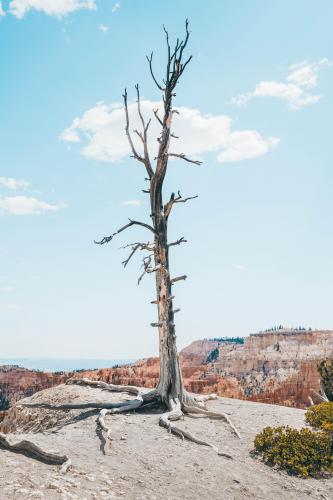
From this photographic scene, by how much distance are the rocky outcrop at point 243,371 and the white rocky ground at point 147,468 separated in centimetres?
3487

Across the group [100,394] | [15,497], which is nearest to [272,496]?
[15,497]

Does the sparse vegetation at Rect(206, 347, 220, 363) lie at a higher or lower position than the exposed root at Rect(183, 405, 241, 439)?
higher

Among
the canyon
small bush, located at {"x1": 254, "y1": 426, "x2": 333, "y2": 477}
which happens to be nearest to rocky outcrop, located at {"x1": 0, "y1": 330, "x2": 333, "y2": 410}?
the canyon

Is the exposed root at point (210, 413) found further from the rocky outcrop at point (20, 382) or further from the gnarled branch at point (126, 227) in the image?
the rocky outcrop at point (20, 382)

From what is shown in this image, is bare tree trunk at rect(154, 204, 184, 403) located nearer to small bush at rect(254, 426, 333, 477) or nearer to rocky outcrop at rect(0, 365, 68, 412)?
small bush at rect(254, 426, 333, 477)

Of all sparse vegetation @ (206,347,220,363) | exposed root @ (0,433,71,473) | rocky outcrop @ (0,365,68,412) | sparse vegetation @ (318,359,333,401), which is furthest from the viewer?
sparse vegetation @ (206,347,220,363)

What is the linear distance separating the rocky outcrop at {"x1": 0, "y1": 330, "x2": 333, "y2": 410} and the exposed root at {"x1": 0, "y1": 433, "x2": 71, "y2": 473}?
39261mm

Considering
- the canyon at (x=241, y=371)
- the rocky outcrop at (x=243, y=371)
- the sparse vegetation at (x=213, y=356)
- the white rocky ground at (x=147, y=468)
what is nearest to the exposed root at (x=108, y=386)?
the white rocky ground at (x=147, y=468)

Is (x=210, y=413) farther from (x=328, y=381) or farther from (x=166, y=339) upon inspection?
(x=328, y=381)

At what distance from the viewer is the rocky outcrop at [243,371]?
61.5 m

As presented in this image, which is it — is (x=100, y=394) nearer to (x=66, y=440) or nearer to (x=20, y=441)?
(x=66, y=440)

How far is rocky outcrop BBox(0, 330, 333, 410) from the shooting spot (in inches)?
2420

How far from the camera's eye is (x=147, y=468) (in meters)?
11.9

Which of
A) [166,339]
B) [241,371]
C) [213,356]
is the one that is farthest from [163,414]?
[213,356]
